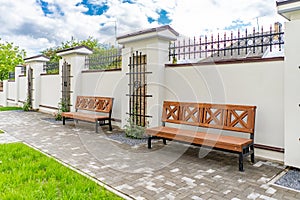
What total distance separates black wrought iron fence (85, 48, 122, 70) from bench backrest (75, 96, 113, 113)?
121cm

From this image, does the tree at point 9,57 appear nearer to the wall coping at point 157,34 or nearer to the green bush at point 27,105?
the green bush at point 27,105

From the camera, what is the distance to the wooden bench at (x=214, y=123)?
4120 mm

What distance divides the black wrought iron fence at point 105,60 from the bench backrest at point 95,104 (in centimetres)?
121

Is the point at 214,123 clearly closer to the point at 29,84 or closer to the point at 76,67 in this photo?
the point at 76,67

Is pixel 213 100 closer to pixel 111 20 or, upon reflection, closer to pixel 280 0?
pixel 280 0

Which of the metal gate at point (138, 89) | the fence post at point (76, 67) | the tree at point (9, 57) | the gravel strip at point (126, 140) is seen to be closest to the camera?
the gravel strip at point (126, 140)

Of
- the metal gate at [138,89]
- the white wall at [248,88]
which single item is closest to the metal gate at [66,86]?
the metal gate at [138,89]

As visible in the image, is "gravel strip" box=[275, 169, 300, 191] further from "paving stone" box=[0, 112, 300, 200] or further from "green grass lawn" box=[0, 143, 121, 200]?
"green grass lawn" box=[0, 143, 121, 200]

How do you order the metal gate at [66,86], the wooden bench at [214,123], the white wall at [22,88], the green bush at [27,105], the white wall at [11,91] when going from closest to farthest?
the wooden bench at [214,123]
the metal gate at [66,86]
the green bush at [27,105]
the white wall at [22,88]
the white wall at [11,91]

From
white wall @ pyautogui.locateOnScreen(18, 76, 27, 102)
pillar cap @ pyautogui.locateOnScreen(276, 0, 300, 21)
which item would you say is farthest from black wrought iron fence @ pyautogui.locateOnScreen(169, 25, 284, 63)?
white wall @ pyautogui.locateOnScreen(18, 76, 27, 102)

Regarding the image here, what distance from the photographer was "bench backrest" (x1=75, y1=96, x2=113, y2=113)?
24.3 ft

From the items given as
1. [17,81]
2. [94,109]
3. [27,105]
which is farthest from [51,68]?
[94,109]

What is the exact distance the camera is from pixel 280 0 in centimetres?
400

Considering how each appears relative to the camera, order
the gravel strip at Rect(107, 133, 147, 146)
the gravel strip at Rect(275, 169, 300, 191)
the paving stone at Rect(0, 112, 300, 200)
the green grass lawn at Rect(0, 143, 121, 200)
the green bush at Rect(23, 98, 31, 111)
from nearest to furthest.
→ the green grass lawn at Rect(0, 143, 121, 200) < the paving stone at Rect(0, 112, 300, 200) < the gravel strip at Rect(275, 169, 300, 191) < the gravel strip at Rect(107, 133, 147, 146) < the green bush at Rect(23, 98, 31, 111)
